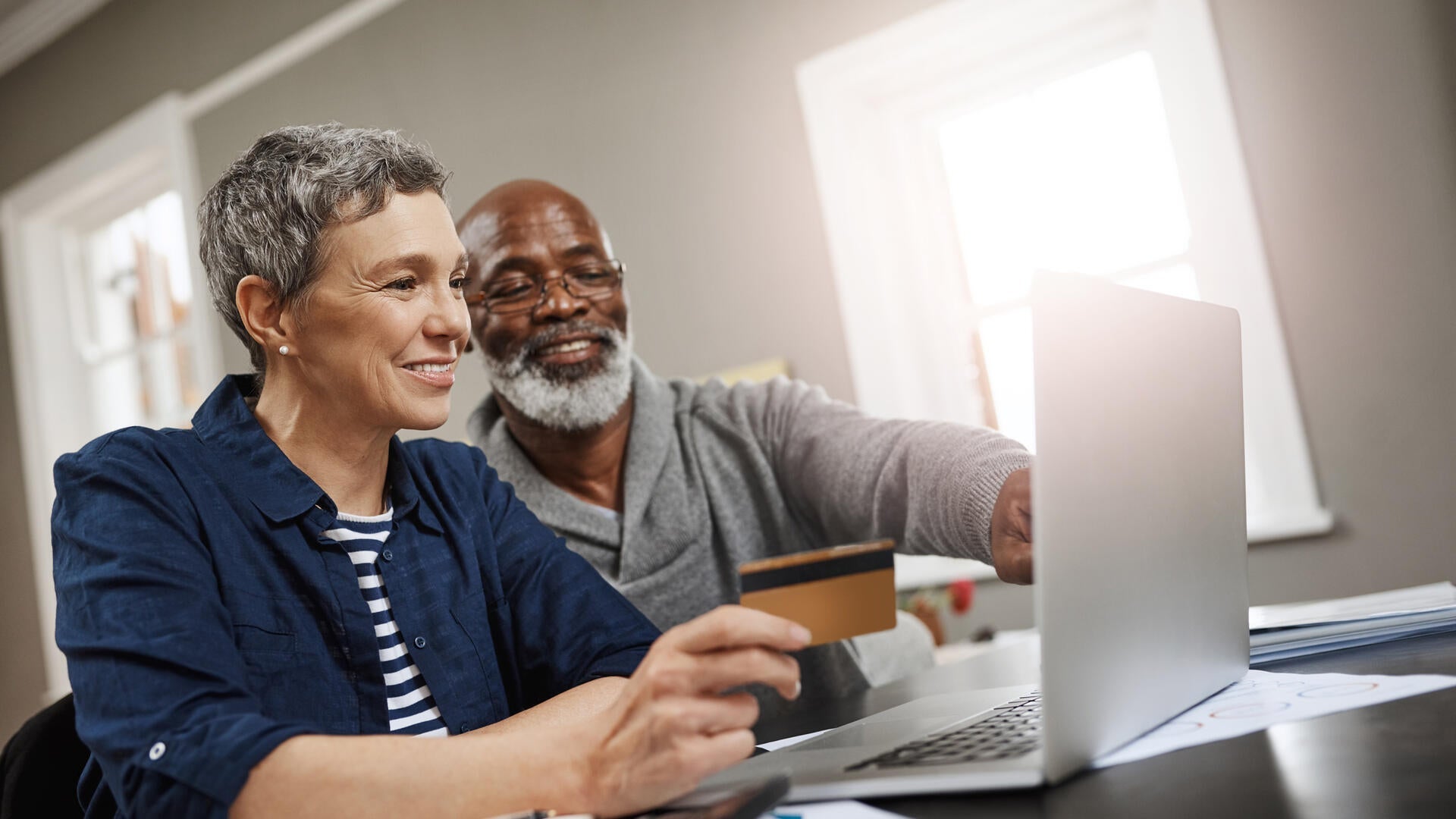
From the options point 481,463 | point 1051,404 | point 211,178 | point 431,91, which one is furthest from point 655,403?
point 211,178

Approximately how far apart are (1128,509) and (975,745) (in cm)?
20

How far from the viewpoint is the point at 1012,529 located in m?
1.15

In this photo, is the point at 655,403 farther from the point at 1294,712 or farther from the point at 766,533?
the point at 1294,712

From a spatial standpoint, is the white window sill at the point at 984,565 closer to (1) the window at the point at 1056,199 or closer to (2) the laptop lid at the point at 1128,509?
(1) the window at the point at 1056,199

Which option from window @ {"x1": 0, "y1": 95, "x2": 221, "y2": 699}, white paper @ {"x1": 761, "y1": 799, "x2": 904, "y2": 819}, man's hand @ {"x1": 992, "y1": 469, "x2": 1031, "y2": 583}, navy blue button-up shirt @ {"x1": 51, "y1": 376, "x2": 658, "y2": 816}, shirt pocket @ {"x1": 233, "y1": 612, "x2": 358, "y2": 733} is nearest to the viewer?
white paper @ {"x1": 761, "y1": 799, "x2": 904, "y2": 819}

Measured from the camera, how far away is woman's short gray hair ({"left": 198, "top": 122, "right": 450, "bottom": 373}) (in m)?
1.11

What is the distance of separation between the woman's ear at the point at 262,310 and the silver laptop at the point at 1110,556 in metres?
0.67

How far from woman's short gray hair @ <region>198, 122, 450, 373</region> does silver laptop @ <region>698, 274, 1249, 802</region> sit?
684 millimetres

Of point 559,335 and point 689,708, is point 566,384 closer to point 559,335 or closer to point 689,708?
point 559,335

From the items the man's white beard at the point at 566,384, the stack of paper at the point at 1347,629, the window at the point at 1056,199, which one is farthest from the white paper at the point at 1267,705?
the window at the point at 1056,199

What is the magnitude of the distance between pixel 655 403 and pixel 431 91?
8.46ft

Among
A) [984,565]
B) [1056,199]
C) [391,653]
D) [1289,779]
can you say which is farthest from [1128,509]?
[1056,199]

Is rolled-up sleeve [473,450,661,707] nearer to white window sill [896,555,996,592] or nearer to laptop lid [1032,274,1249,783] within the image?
laptop lid [1032,274,1249,783]

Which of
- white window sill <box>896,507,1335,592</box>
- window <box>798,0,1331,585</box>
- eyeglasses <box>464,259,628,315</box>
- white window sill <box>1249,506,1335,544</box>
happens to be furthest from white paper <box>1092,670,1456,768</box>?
window <box>798,0,1331,585</box>
